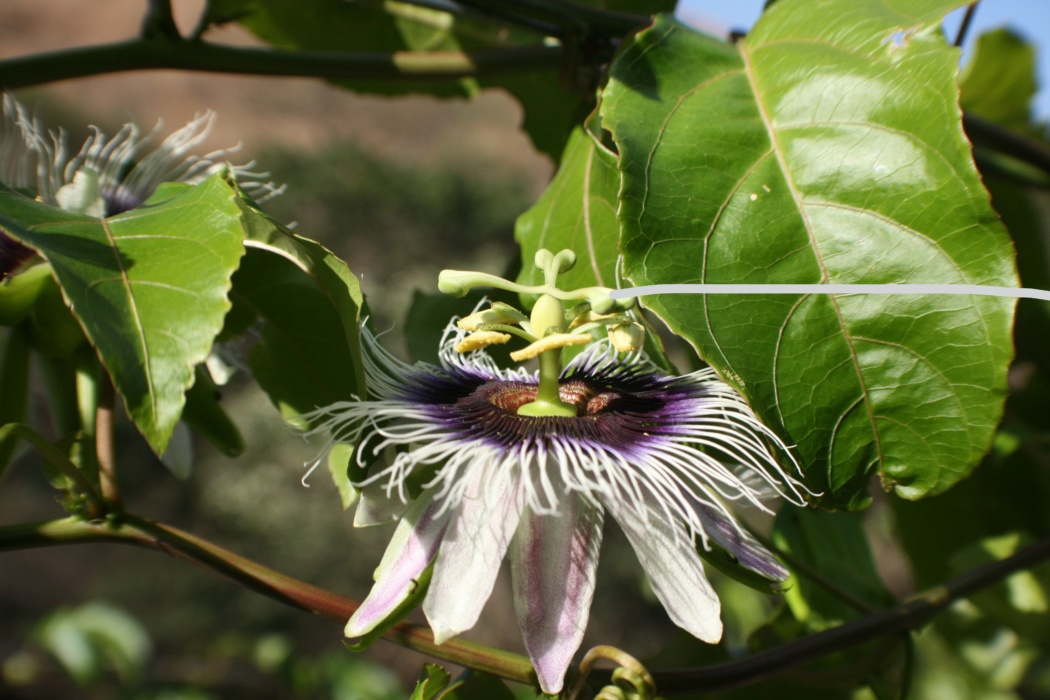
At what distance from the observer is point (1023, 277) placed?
117 centimetres

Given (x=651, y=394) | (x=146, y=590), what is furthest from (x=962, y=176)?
(x=146, y=590)

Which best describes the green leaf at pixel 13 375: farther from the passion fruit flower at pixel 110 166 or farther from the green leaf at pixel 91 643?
the green leaf at pixel 91 643

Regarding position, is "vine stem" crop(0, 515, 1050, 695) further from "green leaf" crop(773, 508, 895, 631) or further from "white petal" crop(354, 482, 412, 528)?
"green leaf" crop(773, 508, 895, 631)

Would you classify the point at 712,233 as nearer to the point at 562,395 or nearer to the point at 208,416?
the point at 562,395

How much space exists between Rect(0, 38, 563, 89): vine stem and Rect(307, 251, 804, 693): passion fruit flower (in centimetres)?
30

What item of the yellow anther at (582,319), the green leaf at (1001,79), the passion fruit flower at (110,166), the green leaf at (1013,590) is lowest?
the green leaf at (1013,590)

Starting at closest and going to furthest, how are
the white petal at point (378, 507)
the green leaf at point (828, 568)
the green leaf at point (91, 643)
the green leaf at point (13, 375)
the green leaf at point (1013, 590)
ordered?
the white petal at point (378, 507) < the green leaf at point (13, 375) < the green leaf at point (828, 568) < the green leaf at point (1013, 590) < the green leaf at point (91, 643)

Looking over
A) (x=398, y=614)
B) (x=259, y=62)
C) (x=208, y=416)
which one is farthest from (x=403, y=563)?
(x=259, y=62)

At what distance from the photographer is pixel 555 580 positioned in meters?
0.50

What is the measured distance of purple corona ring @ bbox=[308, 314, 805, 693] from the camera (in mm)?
487

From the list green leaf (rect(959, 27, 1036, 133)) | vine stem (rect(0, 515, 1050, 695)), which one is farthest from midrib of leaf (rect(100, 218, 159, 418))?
green leaf (rect(959, 27, 1036, 133))

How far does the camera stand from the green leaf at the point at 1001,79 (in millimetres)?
1320

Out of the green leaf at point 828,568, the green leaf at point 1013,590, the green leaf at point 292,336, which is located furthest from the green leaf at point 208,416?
the green leaf at point 1013,590

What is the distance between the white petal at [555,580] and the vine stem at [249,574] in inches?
1.7
